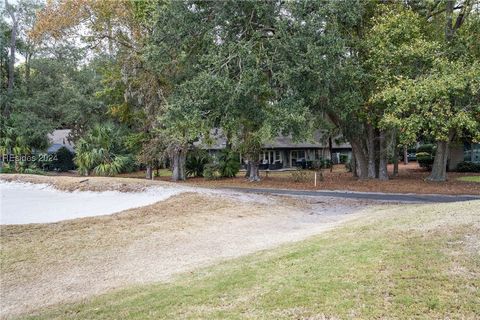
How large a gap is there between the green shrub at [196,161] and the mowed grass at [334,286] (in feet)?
80.4

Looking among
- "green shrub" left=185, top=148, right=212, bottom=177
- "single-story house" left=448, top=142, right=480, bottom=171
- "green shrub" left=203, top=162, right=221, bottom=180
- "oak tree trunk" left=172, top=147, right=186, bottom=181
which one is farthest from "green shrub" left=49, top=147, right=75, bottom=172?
"single-story house" left=448, top=142, right=480, bottom=171

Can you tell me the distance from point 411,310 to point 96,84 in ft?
123

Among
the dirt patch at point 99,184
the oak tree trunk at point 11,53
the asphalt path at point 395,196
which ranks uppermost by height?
the oak tree trunk at point 11,53

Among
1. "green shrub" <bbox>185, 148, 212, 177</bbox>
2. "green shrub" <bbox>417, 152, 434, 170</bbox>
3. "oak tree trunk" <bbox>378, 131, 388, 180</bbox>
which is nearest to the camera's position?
"oak tree trunk" <bbox>378, 131, 388, 180</bbox>

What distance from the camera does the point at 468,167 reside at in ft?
103

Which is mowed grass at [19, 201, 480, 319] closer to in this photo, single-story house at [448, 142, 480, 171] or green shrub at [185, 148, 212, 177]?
green shrub at [185, 148, 212, 177]

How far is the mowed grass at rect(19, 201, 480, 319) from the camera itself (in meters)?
4.48

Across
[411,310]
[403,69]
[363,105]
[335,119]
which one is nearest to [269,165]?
[335,119]

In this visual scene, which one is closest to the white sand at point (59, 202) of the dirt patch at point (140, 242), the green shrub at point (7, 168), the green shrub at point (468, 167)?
the dirt patch at point (140, 242)

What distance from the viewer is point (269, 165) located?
131 ft

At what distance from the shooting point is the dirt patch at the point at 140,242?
727cm

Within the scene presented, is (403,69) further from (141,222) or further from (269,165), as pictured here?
(269,165)

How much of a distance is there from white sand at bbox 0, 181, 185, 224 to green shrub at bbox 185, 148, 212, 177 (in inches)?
578

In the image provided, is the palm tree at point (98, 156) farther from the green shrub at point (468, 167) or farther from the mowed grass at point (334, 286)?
the green shrub at point (468, 167)
